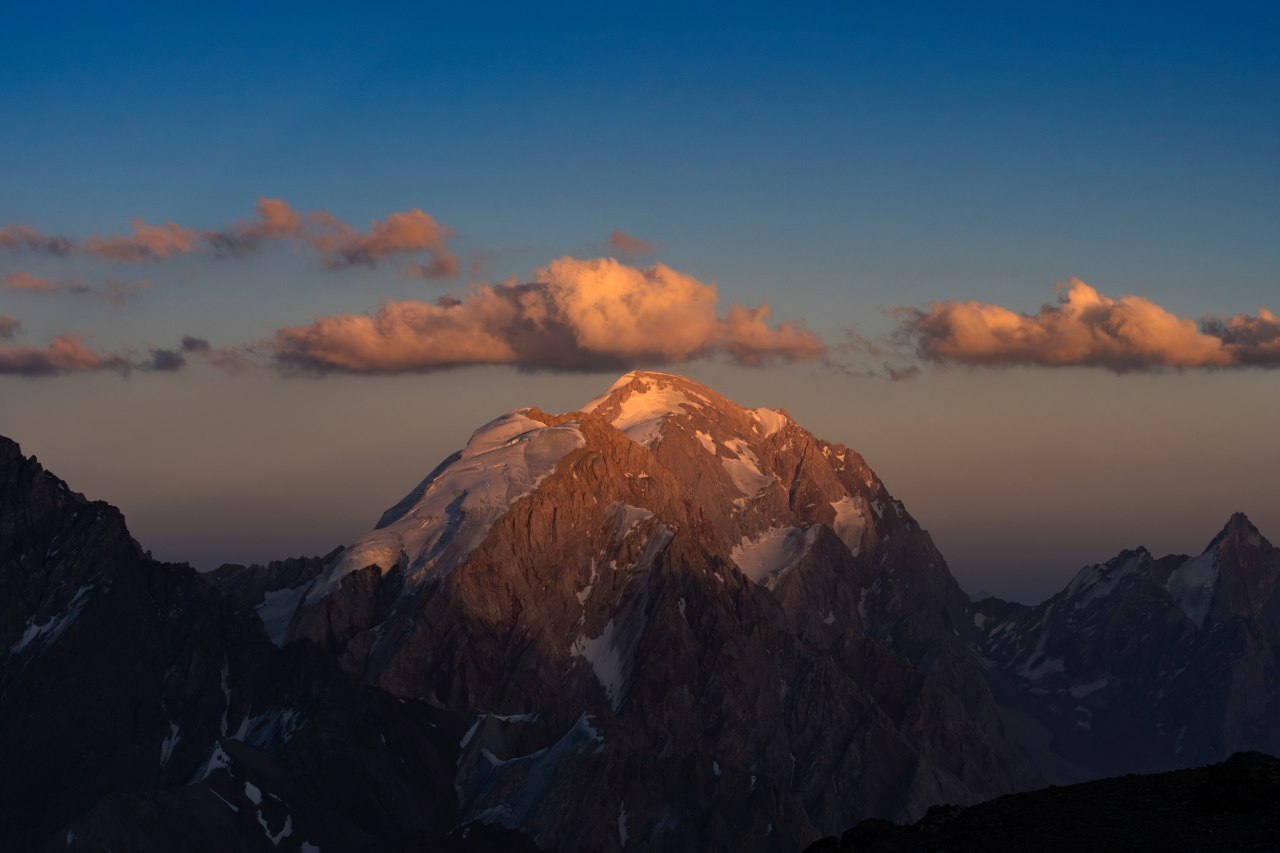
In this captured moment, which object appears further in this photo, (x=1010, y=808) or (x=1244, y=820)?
(x=1010, y=808)

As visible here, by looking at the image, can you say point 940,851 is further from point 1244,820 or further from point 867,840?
point 1244,820

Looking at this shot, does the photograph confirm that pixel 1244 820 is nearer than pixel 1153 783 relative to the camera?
Yes

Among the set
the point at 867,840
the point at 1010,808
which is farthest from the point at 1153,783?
the point at 867,840

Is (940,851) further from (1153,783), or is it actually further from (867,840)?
(1153,783)

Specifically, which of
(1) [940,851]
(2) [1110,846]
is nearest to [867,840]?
(1) [940,851]

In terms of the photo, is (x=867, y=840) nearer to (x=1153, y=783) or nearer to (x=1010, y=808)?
(x=1010, y=808)
